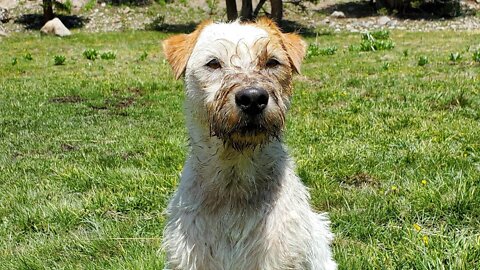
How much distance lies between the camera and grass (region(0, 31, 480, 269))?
15.9 feet

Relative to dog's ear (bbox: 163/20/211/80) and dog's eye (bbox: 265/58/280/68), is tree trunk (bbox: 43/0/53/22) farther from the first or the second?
dog's eye (bbox: 265/58/280/68)

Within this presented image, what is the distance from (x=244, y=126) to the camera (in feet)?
12.2

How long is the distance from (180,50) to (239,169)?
3.94 feet

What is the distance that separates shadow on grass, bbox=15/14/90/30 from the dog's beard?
33.8m

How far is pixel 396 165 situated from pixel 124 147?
14.2 feet

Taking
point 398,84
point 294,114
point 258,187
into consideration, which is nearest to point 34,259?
point 258,187

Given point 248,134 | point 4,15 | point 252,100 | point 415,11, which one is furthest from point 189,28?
point 252,100

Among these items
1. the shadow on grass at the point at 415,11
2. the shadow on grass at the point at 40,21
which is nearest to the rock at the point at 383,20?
the shadow on grass at the point at 415,11

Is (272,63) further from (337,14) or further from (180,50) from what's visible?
(337,14)

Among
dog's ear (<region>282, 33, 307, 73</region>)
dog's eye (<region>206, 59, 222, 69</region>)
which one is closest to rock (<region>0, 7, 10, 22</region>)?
dog's ear (<region>282, 33, 307, 73</region>)

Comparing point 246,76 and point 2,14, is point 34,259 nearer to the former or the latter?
point 246,76

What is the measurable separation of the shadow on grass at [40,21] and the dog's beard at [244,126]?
1332 inches

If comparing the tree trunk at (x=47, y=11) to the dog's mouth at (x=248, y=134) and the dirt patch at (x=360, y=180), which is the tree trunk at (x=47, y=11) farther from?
the dog's mouth at (x=248, y=134)

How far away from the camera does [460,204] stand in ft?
16.5
